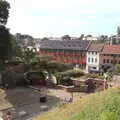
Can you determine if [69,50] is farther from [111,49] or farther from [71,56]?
[111,49]

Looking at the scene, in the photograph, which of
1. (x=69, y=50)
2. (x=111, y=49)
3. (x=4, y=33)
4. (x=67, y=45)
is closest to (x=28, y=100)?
(x=4, y=33)

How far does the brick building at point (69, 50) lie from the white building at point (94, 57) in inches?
54.6

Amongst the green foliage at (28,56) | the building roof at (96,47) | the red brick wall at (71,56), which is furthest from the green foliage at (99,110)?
the red brick wall at (71,56)

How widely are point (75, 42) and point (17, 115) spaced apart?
183 feet

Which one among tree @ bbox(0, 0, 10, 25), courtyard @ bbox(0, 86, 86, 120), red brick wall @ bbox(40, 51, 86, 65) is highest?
tree @ bbox(0, 0, 10, 25)

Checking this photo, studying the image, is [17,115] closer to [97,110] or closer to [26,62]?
[97,110]

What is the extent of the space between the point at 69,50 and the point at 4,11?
48.1 metres

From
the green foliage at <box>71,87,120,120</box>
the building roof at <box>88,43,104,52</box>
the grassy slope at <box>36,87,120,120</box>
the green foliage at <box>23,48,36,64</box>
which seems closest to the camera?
the green foliage at <box>71,87,120,120</box>

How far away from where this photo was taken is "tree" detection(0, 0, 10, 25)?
109ft

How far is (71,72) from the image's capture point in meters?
48.5

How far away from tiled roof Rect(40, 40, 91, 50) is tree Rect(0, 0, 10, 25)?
45031mm

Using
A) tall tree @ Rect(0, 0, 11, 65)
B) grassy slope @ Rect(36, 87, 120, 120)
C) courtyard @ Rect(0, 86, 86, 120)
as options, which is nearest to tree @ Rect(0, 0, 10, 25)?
tall tree @ Rect(0, 0, 11, 65)

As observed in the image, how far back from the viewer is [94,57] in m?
75.6

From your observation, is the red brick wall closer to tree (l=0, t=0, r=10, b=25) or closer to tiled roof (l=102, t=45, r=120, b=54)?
tiled roof (l=102, t=45, r=120, b=54)
